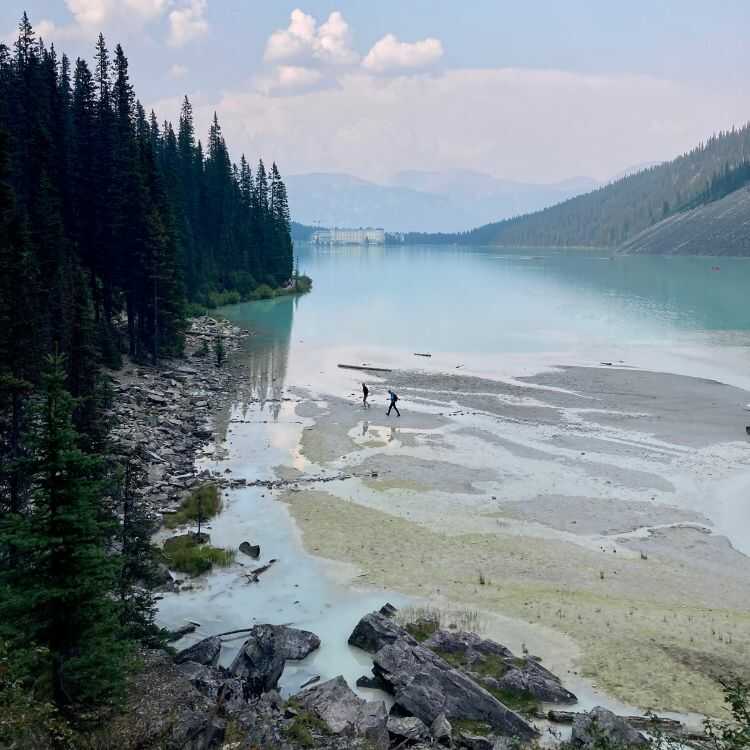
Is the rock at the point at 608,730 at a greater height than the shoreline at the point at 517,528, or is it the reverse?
the rock at the point at 608,730

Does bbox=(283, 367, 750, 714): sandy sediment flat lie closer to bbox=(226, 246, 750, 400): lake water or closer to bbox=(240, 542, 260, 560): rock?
bbox=(240, 542, 260, 560): rock

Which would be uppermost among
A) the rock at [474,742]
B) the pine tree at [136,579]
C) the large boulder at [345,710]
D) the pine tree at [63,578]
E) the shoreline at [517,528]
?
the pine tree at [63,578]

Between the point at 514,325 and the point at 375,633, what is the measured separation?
70.3 m

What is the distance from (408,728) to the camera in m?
13.4

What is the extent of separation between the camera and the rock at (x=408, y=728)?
43.3ft

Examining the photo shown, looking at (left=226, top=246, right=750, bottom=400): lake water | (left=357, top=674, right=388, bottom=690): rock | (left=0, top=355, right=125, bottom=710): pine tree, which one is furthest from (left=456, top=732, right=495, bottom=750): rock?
(left=226, top=246, right=750, bottom=400): lake water

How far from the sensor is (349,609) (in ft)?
64.4

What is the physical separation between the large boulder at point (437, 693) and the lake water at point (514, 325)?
3772 cm

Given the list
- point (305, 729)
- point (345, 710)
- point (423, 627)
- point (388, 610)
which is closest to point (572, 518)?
point (388, 610)

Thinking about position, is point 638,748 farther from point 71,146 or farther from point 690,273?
point 690,273

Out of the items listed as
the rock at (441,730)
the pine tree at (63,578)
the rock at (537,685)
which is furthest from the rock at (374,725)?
the pine tree at (63,578)

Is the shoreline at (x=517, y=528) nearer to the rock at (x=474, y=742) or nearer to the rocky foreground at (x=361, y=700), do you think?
the rocky foreground at (x=361, y=700)

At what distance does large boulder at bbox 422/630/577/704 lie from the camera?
1528 centimetres

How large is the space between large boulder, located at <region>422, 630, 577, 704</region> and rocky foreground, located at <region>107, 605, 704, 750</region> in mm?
25
